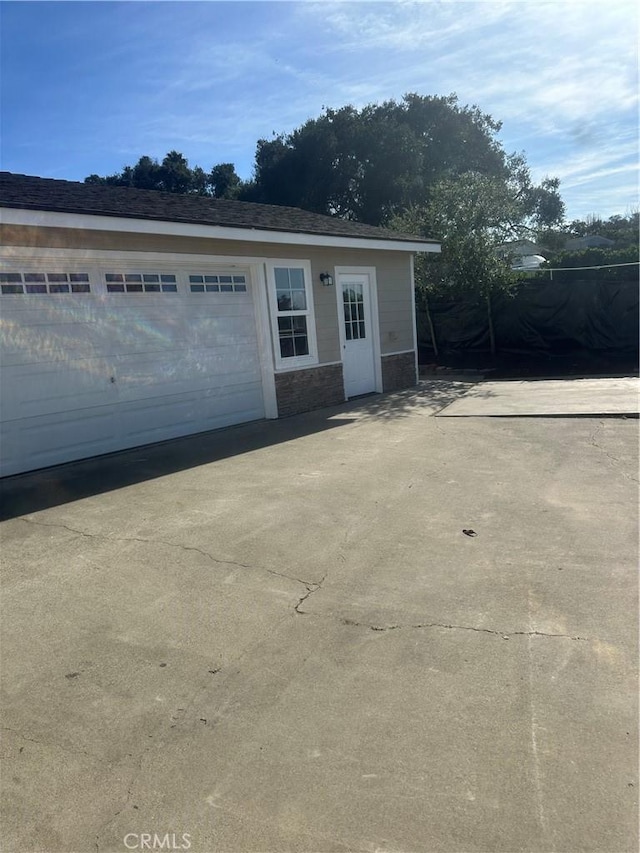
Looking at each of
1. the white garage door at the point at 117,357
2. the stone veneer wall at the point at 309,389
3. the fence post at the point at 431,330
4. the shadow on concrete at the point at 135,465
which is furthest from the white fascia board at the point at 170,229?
the fence post at the point at 431,330

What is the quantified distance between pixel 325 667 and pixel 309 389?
7726mm

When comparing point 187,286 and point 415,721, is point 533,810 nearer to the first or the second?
point 415,721

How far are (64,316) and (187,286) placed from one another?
78.5 inches

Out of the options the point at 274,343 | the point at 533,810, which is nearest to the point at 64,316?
the point at 274,343

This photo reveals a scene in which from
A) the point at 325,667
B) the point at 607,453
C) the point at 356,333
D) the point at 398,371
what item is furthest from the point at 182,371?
the point at 325,667

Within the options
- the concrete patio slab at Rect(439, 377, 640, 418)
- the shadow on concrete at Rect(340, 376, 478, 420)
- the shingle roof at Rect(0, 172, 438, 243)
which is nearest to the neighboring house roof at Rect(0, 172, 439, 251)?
the shingle roof at Rect(0, 172, 438, 243)

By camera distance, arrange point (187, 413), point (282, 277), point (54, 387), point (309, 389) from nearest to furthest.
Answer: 1. point (54, 387)
2. point (187, 413)
3. point (282, 277)
4. point (309, 389)

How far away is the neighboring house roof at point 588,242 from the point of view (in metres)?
37.6

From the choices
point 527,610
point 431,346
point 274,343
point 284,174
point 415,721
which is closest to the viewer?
point 415,721

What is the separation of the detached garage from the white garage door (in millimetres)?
16

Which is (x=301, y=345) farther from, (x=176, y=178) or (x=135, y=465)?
(x=176, y=178)

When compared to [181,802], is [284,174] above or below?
above

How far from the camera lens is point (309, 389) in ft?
34.0

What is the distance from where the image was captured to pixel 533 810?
199 cm
